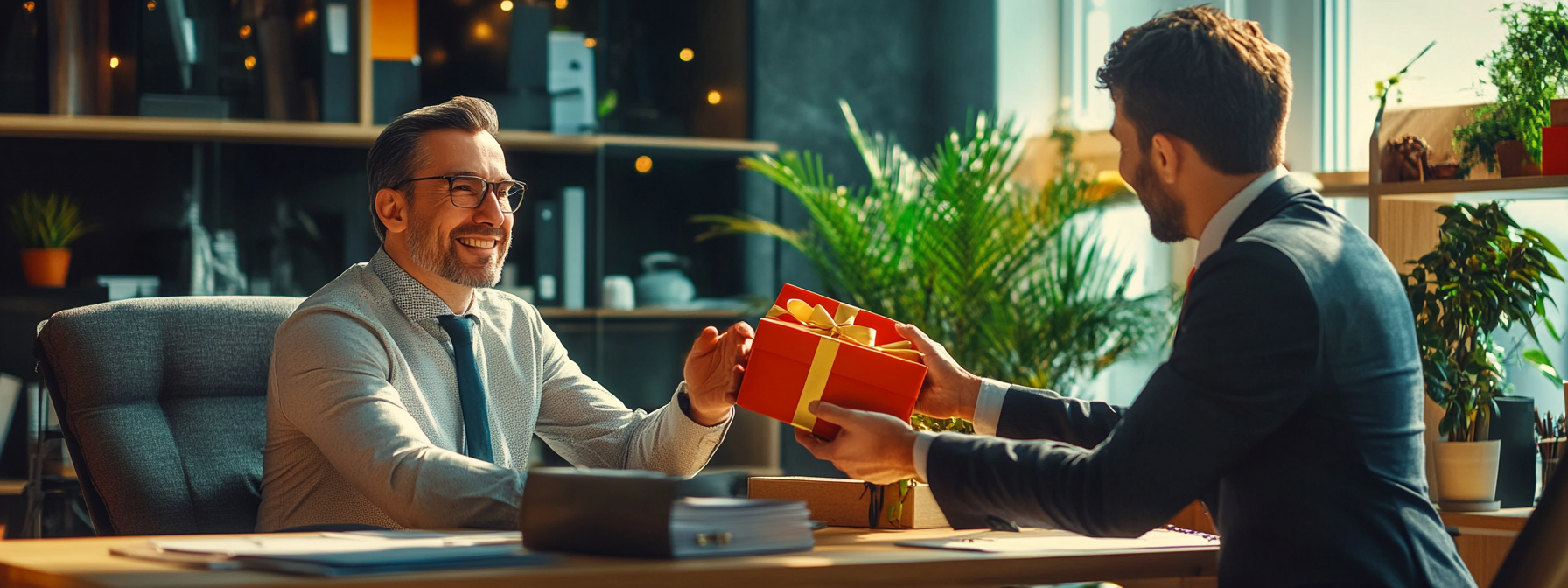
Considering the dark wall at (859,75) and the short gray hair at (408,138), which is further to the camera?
the dark wall at (859,75)

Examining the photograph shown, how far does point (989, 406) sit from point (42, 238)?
9.99ft

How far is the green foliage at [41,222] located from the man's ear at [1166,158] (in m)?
3.27

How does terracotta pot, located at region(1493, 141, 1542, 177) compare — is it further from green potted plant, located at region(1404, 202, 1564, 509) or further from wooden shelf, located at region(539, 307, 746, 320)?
wooden shelf, located at region(539, 307, 746, 320)

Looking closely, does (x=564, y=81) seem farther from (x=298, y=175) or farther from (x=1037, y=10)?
(x=1037, y=10)

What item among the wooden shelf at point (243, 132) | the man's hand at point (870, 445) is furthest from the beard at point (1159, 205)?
the wooden shelf at point (243, 132)

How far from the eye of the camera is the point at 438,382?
199 centimetres

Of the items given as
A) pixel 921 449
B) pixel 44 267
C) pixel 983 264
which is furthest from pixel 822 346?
pixel 44 267

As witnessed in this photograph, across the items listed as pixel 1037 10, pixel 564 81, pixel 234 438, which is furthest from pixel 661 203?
pixel 234 438

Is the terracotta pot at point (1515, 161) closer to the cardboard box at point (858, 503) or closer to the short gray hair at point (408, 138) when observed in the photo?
the cardboard box at point (858, 503)

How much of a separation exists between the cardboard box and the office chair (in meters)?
0.64

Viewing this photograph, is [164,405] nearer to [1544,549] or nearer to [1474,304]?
[1544,549]

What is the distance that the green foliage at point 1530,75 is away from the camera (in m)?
2.49

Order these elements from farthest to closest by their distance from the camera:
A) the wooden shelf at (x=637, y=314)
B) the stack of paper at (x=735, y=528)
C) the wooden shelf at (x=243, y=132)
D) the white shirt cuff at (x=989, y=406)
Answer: the wooden shelf at (x=637, y=314) → the wooden shelf at (x=243, y=132) → the white shirt cuff at (x=989, y=406) → the stack of paper at (x=735, y=528)

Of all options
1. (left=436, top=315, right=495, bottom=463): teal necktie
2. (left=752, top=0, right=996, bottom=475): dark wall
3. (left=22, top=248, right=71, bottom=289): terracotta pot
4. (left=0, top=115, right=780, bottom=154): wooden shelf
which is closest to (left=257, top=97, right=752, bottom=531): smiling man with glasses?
(left=436, top=315, right=495, bottom=463): teal necktie
